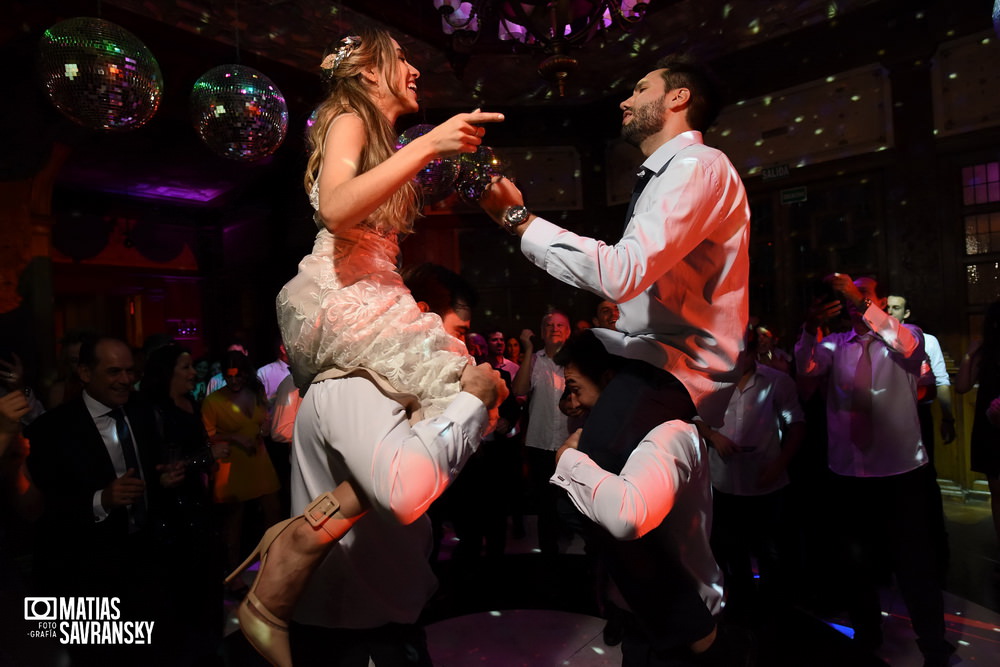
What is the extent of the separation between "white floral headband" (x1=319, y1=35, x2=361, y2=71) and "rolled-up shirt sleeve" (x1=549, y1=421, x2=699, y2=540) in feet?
3.34

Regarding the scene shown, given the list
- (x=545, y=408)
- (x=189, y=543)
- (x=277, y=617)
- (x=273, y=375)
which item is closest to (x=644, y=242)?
(x=277, y=617)

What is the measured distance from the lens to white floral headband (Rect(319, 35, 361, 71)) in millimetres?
1394

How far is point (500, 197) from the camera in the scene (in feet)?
4.66

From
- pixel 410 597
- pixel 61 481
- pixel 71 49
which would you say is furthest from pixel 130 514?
pixel 71 49

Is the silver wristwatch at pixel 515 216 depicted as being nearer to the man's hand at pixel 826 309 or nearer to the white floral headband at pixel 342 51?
the white floral headband at pixel 342 51

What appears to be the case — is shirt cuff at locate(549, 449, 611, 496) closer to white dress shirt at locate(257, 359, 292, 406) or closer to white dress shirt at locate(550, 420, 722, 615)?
white dress shirt at locate(550, 420, 722, 615)

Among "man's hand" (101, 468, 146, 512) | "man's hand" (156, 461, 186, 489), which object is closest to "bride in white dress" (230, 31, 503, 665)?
"man's hand" (101, 468, 146, 512)

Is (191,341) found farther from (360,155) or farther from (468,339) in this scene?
(360,155)

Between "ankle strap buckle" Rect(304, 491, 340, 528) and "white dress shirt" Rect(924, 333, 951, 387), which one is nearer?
"ankle strap buckle" Rect(304, 491, 340, 528)

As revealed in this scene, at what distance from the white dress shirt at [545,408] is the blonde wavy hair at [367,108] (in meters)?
2.50

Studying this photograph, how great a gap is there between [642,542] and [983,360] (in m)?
2.66

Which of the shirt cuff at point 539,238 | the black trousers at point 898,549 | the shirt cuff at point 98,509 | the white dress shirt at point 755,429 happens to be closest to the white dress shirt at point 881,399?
the black trousers at point 898,549

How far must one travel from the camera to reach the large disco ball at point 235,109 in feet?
9.60

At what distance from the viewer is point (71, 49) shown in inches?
99.5
